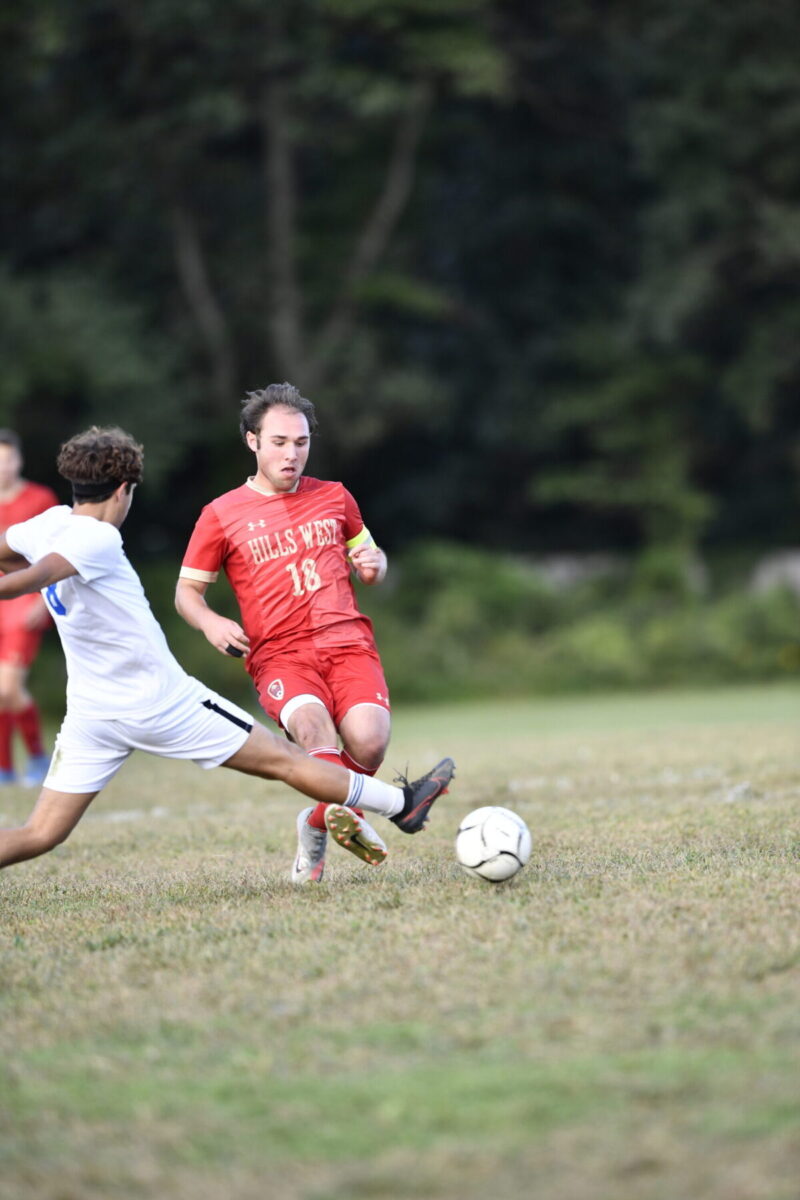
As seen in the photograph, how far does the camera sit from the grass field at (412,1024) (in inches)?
116

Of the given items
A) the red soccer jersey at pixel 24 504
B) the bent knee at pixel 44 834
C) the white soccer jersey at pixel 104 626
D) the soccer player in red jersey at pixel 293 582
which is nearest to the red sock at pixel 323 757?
the soccer player in red jersey at pixel 293 582

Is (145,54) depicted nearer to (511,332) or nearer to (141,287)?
(141,287)

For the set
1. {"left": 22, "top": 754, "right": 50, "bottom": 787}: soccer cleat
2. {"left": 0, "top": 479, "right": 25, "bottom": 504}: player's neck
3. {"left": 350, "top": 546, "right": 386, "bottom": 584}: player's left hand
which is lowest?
{"left": 22, "top": 754, "right": 50, "bottom": 787}: soccer cleat

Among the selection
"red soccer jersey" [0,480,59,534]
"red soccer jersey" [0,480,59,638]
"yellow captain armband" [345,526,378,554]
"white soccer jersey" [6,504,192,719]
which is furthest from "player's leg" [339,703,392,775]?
"red soccer jersey" [0,480,59,534]

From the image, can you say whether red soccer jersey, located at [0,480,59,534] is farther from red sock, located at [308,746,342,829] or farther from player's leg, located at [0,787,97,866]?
player's leg, located at [0,787,97,866]

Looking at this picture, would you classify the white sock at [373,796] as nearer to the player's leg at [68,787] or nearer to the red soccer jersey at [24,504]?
the player's leg at [68,787]

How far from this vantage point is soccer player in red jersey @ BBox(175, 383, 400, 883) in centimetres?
629

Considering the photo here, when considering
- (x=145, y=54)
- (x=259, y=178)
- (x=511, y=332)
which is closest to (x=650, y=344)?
(x=511, y=332)

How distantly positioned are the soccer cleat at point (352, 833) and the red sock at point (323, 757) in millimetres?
313

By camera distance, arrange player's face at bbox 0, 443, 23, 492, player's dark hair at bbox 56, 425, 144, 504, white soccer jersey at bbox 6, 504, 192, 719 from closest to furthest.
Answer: white soccer jersey at bbox 6, 504, 192, 719 → player's dark hair at bbox 56, 425, 144, 504 → player's face at bbox 0, 443, 23, 492

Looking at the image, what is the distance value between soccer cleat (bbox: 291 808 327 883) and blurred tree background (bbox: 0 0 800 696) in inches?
709

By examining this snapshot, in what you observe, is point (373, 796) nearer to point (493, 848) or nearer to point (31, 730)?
point (493, 848)

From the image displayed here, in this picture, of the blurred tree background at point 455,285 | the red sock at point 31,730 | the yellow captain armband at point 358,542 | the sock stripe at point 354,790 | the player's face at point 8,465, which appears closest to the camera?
the sock stripe at point 354,790

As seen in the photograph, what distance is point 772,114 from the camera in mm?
28516
